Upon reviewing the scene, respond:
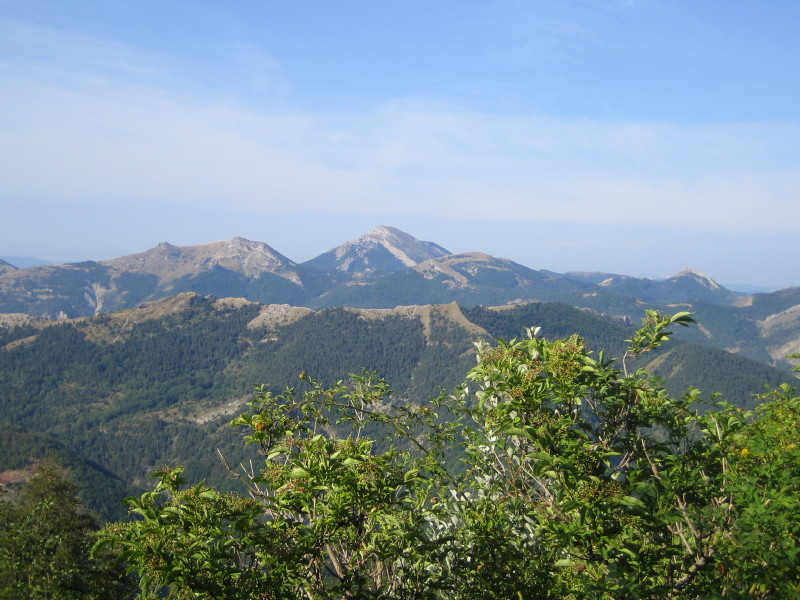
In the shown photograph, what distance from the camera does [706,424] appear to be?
8711mm

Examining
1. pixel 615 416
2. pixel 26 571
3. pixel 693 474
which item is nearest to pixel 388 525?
pixel 615 416

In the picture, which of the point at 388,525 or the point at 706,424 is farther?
the point at 706,424

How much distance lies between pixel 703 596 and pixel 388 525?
4.45m

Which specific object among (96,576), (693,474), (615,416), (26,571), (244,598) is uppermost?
(615,416)

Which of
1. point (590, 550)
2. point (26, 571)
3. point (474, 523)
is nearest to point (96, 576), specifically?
point (26, 571)

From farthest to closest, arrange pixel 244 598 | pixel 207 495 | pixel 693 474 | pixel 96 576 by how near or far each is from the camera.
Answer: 1. pixel 96 576
2. pixel 693 474
3. pixel 207 495
4. pixel 244 598

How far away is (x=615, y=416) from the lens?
810 centimetres

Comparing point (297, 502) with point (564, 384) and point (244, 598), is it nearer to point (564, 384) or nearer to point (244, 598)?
point (244, 598)

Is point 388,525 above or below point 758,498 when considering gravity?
below

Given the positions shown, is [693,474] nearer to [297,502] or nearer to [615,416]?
[615,416]

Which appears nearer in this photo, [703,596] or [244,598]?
[244,598]

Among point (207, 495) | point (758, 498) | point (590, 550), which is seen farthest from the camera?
point (758, 498)

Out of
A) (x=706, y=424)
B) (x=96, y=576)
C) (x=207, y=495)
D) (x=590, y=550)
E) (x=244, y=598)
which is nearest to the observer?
(x=244, y=598)

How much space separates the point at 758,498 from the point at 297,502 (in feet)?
20.1
